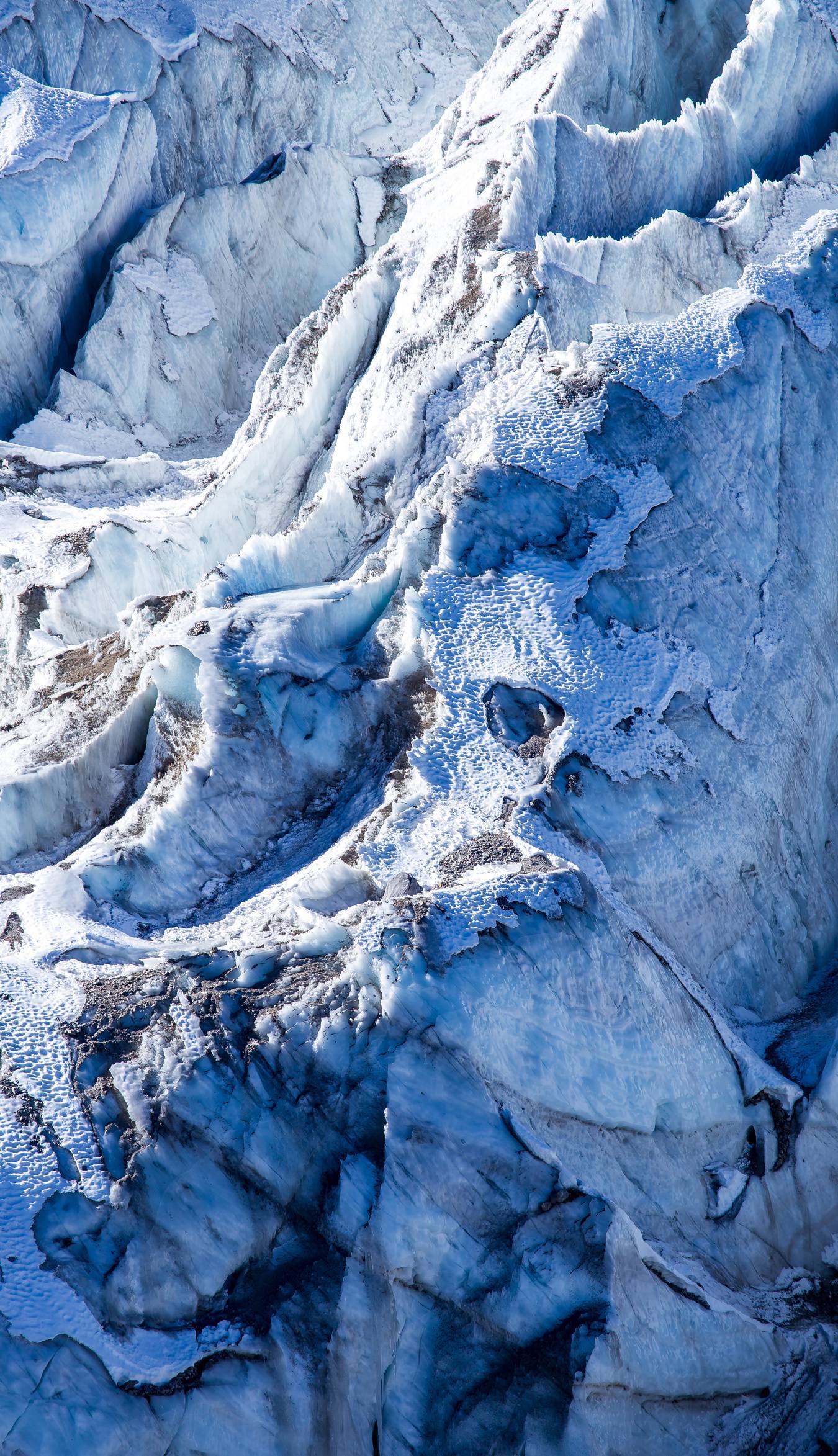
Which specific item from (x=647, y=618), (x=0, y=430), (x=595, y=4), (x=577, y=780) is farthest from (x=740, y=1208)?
(x=0, y=430)

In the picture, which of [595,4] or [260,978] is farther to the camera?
[595,4]

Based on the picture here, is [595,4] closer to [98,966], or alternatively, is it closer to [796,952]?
[796,952]

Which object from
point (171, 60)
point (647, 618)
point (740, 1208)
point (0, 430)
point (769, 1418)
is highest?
point (171, 60)

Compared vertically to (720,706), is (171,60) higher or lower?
higher

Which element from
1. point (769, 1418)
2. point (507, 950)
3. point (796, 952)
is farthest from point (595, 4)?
point (769, 1418)

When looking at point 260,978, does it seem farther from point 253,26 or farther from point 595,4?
point 253,26

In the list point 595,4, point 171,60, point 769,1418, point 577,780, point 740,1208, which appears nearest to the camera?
point 769,1418

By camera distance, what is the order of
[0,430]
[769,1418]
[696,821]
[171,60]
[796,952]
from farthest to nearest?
[171,60], [0,430], [796,952], [696,821], [769,1418]
